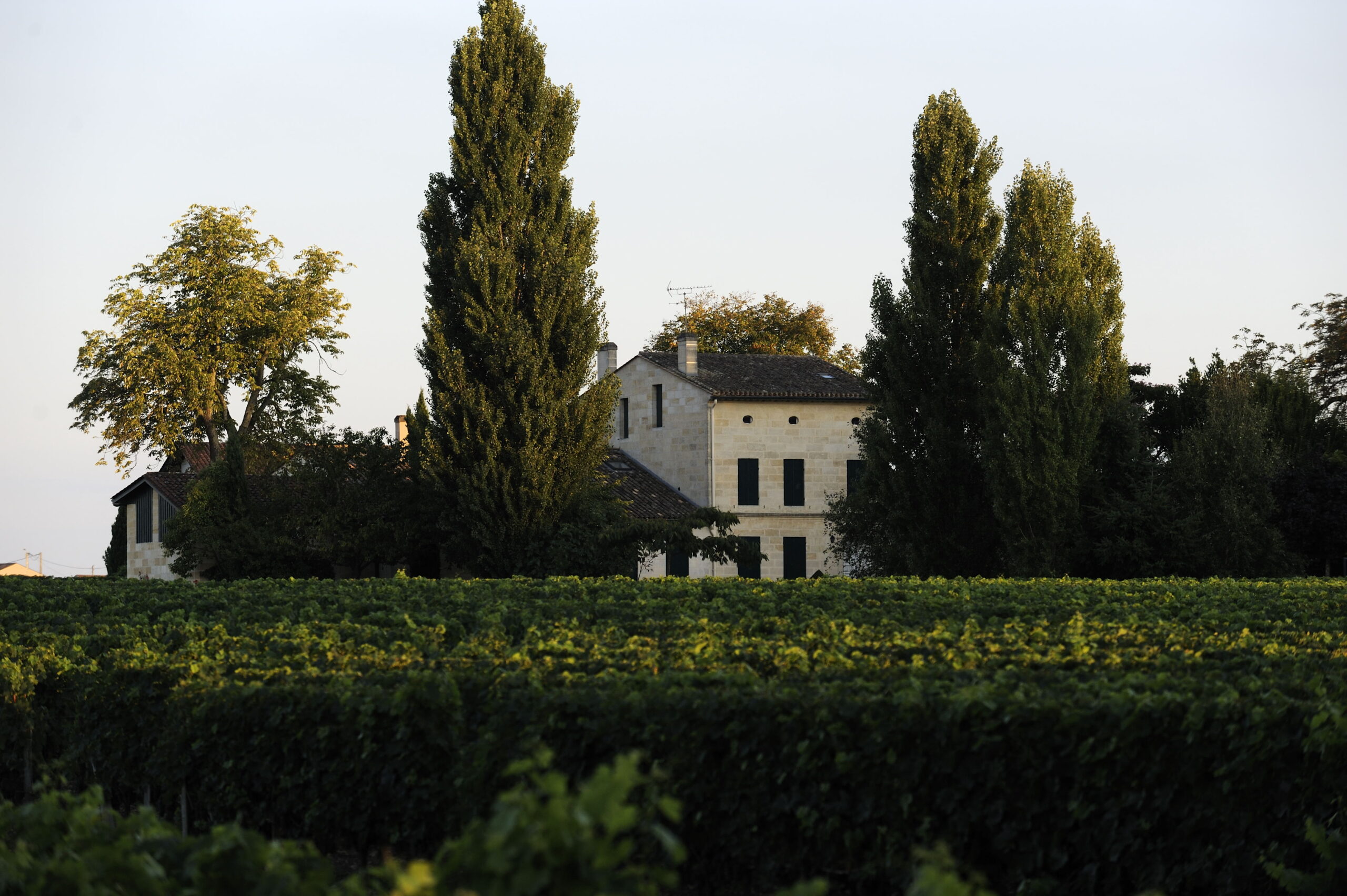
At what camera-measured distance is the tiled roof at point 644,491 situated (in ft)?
133

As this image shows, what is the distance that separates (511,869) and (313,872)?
92cm

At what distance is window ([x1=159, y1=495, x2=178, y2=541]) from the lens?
3844 cm

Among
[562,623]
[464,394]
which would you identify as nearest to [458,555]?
[464,394]

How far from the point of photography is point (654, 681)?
7.62m

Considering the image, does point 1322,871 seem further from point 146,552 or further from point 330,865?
point 146,552

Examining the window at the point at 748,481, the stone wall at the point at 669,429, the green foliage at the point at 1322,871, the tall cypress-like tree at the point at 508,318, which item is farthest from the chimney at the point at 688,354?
the green foliage at the point at 1322,871

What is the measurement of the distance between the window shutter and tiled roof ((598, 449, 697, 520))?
185 centimetres

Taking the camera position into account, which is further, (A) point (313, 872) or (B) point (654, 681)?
(B) point (654, 681)

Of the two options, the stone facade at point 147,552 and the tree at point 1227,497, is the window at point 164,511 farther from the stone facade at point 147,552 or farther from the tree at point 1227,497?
the tree at point 1227,497

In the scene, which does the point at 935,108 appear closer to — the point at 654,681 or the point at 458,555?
the point at 458,555

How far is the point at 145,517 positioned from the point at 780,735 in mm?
37824

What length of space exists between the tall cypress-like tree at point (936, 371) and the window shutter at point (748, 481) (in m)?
12.3

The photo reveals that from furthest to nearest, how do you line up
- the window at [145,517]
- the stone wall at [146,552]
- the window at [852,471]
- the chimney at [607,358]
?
the chimney at [607,358], the window at [852,471], the window at [145,517], the stone wall at [146,552]

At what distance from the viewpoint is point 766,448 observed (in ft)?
146
